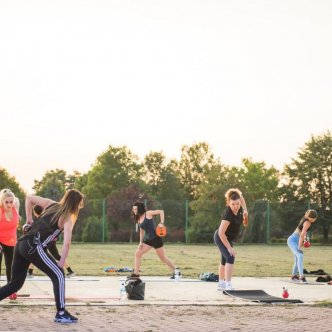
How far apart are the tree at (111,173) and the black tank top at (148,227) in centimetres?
7466

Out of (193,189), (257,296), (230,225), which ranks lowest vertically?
(257,296)

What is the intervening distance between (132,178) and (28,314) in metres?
86.0

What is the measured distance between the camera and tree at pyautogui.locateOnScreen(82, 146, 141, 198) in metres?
93.3

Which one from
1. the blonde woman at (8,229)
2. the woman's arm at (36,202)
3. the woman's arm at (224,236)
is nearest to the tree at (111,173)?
the woman's arm at (224,236)

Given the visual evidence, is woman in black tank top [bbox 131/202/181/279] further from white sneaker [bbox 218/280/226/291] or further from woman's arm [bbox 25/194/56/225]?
woman's arm [bbox 25/194/56/225]

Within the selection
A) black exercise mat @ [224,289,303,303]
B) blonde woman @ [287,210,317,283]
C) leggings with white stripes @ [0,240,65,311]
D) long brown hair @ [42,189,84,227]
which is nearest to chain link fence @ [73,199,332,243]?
blonde woman @ [287,210,317,283]

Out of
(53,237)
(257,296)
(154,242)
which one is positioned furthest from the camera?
(154,242)

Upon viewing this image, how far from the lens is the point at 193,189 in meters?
105

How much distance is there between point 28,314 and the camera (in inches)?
427

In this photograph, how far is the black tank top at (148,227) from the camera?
16.9m

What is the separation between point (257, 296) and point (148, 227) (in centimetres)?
390

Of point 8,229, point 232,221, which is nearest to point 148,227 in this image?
point 232,221

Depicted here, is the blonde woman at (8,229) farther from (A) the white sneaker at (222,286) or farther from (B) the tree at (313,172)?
(B) the tree at (313,172)

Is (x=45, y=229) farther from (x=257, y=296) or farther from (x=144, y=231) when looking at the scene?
(x=144, y=231)
